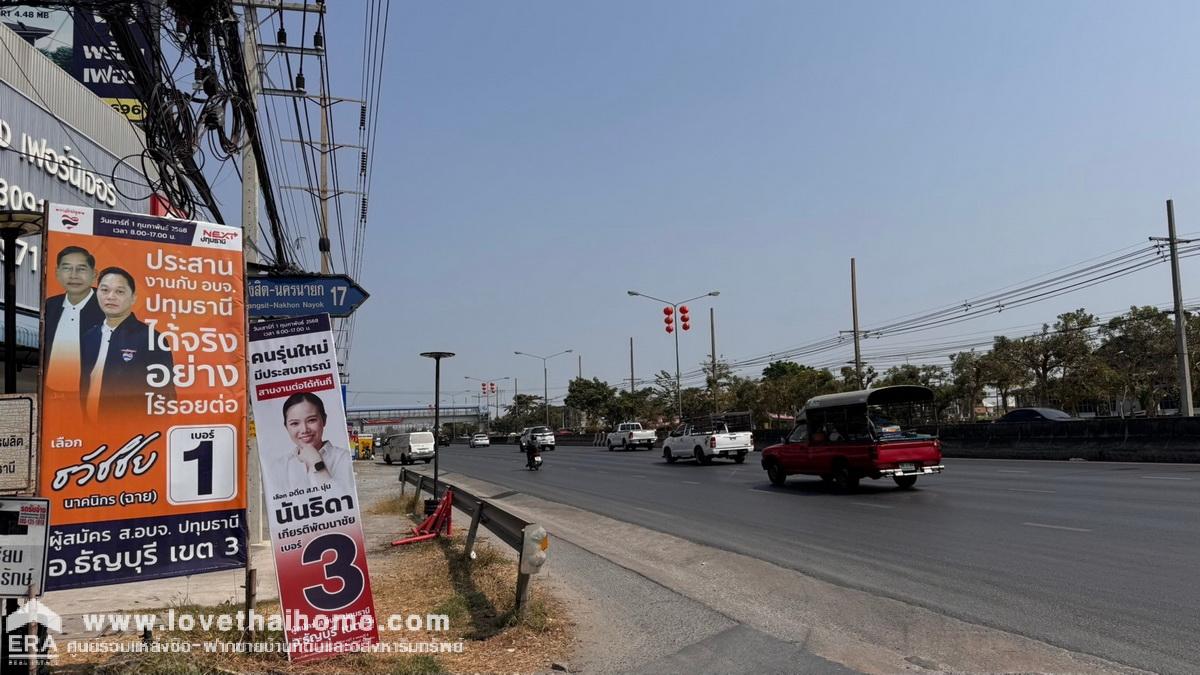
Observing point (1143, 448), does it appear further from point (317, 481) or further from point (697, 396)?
point (697, 396)

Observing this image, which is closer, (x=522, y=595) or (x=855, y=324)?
(x=522, y=595)

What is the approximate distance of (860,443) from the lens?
18.7 m

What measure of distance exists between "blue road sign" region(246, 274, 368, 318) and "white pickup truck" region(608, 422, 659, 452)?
154 ft

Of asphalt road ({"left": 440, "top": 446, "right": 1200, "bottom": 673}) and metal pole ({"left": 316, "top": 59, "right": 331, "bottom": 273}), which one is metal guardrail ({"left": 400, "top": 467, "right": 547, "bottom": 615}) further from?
metal pole ({"left": 316, "top": 59, "right": 331, "bottom": 273})

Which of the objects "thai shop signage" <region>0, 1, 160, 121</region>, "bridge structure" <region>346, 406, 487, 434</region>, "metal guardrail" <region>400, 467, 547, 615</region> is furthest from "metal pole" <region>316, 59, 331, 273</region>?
"bridge structure" <region>346, 406, 487, 434</region>

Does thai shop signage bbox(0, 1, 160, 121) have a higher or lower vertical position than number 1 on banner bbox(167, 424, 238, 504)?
higher

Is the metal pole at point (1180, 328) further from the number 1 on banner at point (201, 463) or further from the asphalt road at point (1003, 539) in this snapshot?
the number 1 on banner at point (201, 463)

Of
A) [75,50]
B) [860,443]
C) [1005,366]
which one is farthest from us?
[1005,366]

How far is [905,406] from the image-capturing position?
68.3ft

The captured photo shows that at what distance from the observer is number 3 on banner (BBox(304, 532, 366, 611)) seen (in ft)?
20.2

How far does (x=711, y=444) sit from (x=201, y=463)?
28066mm

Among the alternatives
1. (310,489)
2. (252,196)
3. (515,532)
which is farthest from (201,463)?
(252,196)

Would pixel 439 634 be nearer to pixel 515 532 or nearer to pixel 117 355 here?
pixel 515 532

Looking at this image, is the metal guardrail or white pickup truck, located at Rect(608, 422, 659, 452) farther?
white pickup truck, located at Rect(608, 422, 659, 452)
